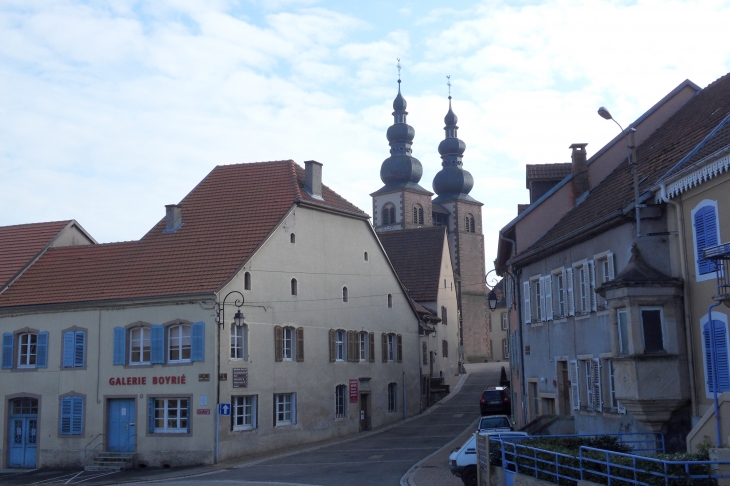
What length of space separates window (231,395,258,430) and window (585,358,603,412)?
14.4 m

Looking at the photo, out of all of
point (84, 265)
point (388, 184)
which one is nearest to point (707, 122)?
point (84, 265)

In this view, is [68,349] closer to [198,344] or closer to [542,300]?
[198,344]

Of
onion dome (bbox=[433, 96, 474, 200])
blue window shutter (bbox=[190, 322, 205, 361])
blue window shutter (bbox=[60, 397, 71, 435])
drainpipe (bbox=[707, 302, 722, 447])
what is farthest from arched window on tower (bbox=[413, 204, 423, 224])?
drainpipe (bbox=[707, 302, 722, 447])

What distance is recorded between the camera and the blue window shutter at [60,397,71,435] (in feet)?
112

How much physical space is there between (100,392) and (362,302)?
42.7 feet

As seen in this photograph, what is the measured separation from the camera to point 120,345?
33812mm

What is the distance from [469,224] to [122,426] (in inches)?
2918

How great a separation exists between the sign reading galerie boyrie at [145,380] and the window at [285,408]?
14.0ft

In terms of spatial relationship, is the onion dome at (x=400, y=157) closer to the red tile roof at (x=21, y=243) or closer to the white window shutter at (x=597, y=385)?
the red tile roof at (x=21, y=243)

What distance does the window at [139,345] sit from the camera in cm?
3353

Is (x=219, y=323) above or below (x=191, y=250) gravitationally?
below

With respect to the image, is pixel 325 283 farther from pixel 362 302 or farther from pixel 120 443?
pixel 120 443

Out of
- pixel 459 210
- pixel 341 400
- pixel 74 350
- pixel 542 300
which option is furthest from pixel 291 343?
pixel 459 210

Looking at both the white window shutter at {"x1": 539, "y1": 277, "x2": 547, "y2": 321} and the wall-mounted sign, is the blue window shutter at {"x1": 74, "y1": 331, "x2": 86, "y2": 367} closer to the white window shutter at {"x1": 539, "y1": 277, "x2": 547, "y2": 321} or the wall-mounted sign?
the wall-mounted sign
